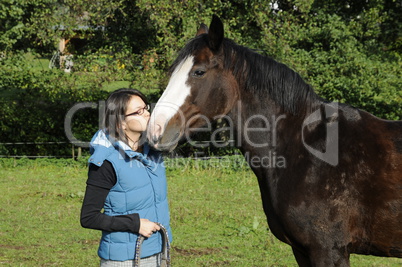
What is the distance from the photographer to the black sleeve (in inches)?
97.8

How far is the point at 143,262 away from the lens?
2639 millimetres

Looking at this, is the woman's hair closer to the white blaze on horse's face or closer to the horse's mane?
the white blaze on horse's face

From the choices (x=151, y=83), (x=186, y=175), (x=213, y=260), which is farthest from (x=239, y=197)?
(x=151, y=83)

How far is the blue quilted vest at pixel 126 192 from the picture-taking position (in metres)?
2.54

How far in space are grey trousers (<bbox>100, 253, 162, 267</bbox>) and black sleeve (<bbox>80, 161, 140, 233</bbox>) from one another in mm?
206

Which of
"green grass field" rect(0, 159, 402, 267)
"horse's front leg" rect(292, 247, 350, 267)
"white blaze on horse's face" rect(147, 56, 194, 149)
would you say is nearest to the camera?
"white blaze on horse's face" rect(147, 56, 194, 149)

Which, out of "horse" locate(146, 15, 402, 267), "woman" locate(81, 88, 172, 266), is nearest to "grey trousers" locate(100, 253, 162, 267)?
"woman" locate(81, 88, 172, 266)

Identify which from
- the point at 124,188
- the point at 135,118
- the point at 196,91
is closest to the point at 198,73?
the point at 196,91

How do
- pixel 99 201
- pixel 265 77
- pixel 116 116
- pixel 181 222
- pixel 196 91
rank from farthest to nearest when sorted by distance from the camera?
pixel 181 222 < pixel 265 77 < pixel 196 91 < pixel 116 116 < pixel 99 201

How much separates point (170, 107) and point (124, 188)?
2.01 ft

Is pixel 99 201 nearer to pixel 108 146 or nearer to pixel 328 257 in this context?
pixel 108 146

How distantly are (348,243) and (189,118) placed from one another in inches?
51.0

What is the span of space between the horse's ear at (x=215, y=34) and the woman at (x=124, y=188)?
2.11 ft
